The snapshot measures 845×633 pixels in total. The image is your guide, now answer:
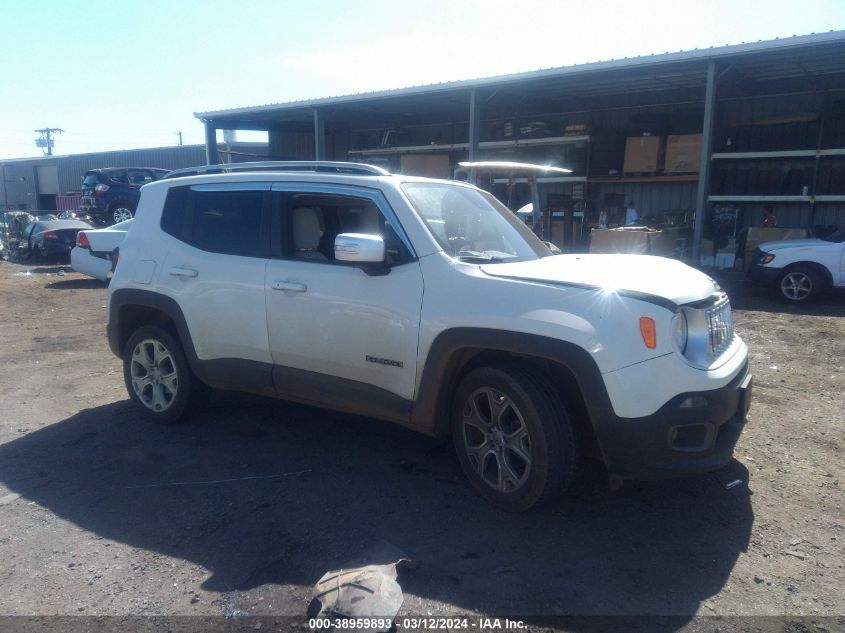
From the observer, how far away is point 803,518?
3.76 meters

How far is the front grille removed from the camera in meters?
3.68

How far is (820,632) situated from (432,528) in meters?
1.80

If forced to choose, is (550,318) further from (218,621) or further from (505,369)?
(218,621)

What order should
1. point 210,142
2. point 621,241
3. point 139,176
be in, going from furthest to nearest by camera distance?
1. point 210,142
2. point 139,176
3. point 621,241

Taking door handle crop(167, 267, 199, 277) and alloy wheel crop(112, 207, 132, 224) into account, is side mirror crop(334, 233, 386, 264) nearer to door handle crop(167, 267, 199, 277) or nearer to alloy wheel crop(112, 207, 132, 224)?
door handle crop(167, 267, 199, 277)

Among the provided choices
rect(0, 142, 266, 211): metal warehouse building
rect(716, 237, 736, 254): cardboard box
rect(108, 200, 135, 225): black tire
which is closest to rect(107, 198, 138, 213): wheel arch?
rect(108, 200, 135, 225): black tire

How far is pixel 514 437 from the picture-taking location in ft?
12.1

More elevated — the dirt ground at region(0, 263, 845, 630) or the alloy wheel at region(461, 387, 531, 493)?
the alloy wheel at region(461, 387, 531, 493)

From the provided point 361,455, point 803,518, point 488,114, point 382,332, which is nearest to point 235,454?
point 361,455

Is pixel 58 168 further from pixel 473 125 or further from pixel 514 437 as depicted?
pixel 514 437

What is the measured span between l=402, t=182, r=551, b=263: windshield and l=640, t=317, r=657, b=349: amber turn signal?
1.15 m

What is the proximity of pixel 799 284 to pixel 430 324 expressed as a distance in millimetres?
9167

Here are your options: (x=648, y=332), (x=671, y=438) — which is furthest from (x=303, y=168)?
(x=671, y=438)

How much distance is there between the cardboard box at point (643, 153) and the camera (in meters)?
16.8
